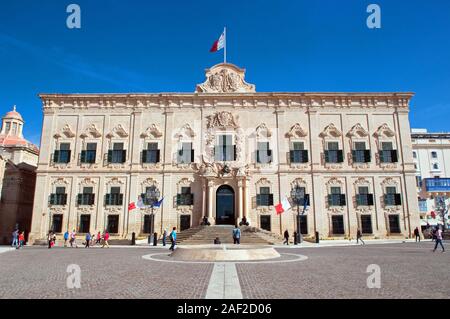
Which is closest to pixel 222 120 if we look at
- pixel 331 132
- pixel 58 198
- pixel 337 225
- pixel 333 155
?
pixel 331 132

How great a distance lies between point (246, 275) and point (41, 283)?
17.2 ft

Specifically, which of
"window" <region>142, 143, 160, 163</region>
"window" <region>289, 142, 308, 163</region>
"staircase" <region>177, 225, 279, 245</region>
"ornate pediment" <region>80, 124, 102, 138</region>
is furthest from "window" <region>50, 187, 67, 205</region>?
"window" <region>289, 142, 308, 163</region>

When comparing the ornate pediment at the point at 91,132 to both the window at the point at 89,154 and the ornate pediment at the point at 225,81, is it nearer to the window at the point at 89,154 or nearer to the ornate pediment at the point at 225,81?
the window at the point at 89,154

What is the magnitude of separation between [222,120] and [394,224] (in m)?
18.2

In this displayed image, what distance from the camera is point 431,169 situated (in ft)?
187

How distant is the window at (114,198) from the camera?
31031 mm

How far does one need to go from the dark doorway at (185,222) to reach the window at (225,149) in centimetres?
600

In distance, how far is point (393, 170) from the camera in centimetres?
3147

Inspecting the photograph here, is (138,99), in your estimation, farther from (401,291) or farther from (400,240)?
(401,291)

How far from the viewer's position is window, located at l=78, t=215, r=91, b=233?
30.7m

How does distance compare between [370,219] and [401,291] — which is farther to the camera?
[370,219]

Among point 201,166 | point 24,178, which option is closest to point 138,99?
point 201,166

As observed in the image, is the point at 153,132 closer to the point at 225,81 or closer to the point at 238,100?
the point at 225,81
